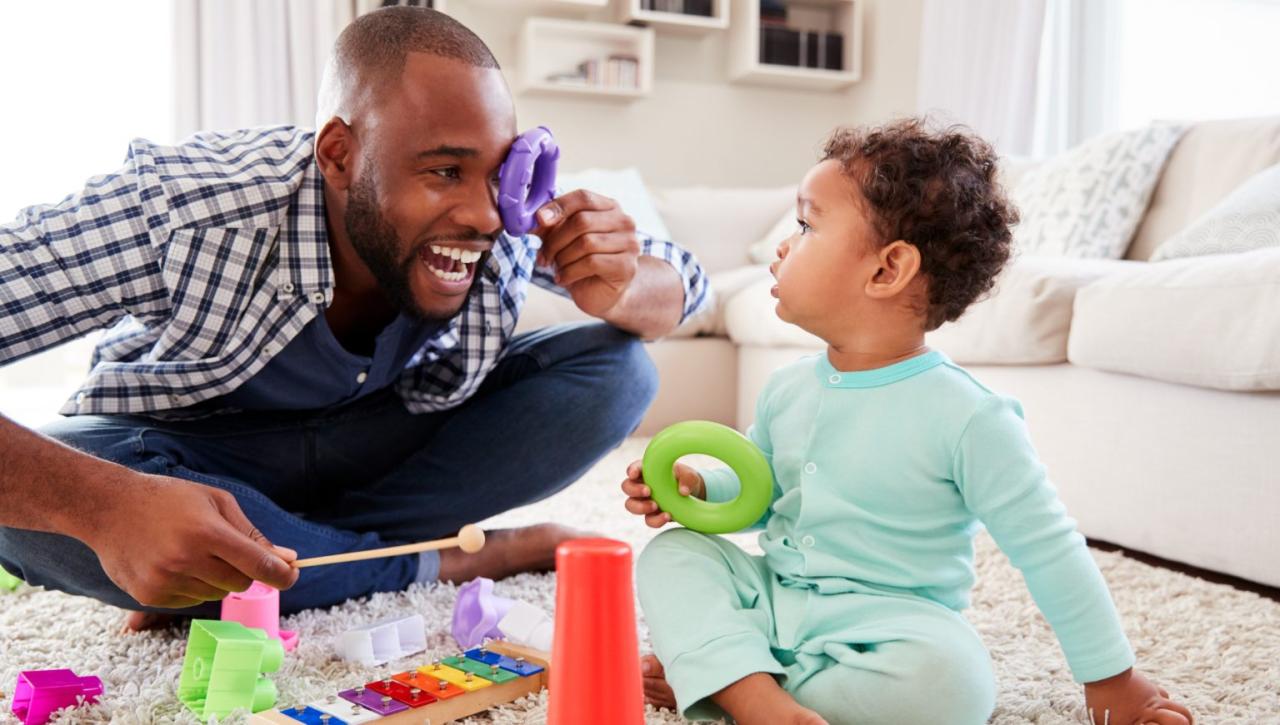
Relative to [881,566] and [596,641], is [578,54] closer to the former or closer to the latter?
[881,566]

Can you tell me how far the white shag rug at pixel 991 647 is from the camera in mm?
1006

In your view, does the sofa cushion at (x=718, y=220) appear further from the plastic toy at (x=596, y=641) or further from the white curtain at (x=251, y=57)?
the plastic toy at (x=596, y=641)

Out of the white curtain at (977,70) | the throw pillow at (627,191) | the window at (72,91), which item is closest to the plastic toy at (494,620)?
the throw pillow at (627,191)

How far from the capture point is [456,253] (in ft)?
4.08

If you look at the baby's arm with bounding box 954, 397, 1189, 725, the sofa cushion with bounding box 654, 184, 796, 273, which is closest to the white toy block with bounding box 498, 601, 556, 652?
the baby's arm with bounding box 954, 397, 1189, 725

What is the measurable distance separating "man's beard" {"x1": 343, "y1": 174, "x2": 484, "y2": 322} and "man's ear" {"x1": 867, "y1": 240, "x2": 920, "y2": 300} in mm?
470

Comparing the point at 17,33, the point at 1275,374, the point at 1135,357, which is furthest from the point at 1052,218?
the point at 17,33

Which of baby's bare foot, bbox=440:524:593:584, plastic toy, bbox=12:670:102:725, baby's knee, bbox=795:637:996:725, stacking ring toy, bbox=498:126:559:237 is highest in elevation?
stacking ring toy, bbox=498:126:559:237

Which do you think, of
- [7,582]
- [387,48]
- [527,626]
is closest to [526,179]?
[387,48]

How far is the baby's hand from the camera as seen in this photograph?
1.04m

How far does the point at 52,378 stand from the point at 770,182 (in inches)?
115

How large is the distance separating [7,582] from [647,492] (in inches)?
38.8

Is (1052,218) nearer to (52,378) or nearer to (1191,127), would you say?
(1191,127)

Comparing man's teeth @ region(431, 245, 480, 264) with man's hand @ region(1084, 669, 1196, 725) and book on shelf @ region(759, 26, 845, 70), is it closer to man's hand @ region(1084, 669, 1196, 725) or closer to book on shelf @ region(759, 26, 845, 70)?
man's hand @ region(1084, 669, 1196, 725)
